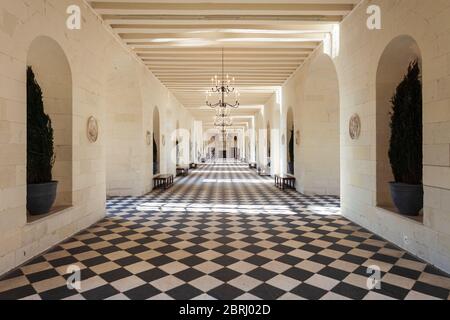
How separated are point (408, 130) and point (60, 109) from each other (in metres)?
4.89

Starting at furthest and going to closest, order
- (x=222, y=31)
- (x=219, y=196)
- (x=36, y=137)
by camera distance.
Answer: (x=219, y=196) < (x=222, y=31) < (x=36, y=137)

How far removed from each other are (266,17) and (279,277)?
14.9 ft

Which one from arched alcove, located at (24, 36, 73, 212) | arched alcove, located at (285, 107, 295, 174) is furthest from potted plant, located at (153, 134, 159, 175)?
arched alcove, located at (24, 36, 73, 212)

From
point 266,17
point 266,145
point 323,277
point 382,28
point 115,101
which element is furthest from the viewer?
point 266,145

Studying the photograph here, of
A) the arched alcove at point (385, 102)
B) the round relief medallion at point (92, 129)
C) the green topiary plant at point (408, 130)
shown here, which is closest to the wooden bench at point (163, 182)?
the round relief medallion at point (92, 129)

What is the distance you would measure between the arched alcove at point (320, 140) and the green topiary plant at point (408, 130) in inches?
178

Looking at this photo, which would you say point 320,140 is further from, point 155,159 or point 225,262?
point 225,262

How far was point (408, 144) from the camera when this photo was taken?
3.99 metres

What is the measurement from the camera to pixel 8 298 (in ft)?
8.52

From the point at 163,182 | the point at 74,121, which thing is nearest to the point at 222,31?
the point at 74,121

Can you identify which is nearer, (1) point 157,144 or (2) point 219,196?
(2) point 219,196
